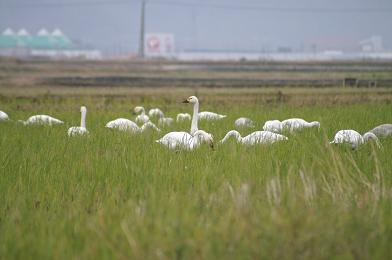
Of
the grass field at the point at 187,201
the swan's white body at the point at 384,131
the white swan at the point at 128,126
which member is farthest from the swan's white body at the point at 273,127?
the white swan at the point at 128,126

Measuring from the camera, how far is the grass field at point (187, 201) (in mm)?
3762

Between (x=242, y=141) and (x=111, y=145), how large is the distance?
1.67 m

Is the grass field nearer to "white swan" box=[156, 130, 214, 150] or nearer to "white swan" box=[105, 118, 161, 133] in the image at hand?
"white swan" box=[156, 130, 214, 150]

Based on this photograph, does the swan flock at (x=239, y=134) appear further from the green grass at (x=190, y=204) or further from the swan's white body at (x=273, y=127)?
the green grass at (x=190, y=204)

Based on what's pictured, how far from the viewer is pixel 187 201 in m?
4.73

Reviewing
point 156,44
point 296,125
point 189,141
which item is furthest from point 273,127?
point 156,44

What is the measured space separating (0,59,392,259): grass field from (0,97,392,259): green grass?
0.04 feet

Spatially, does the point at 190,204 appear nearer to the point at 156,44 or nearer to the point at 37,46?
the point at 156,44

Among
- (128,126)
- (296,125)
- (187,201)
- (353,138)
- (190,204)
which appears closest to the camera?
(190,204)

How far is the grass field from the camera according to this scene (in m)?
3.76

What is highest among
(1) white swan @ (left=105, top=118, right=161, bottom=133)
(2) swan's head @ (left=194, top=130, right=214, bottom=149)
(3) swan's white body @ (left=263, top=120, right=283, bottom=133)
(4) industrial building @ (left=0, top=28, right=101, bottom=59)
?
(4) industrial building @ (left=0, top=28, right=101, bottom=59)

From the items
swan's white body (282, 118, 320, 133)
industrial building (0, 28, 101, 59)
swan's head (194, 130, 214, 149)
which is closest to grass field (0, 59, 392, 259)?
swan's head (194, 130, 214, 149)

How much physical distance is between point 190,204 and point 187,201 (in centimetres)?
36

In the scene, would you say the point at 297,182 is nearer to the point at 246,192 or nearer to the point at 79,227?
the point at 246,192
